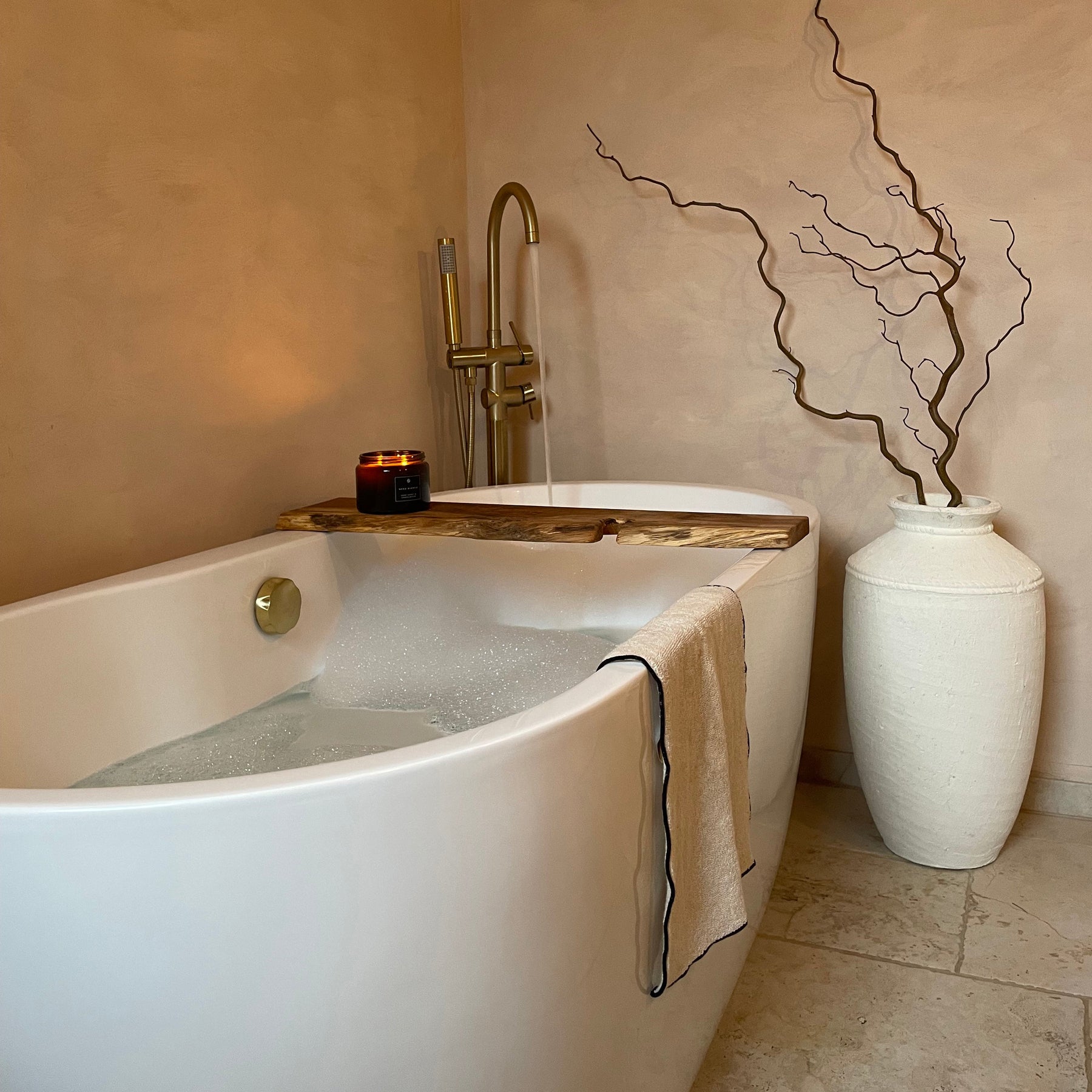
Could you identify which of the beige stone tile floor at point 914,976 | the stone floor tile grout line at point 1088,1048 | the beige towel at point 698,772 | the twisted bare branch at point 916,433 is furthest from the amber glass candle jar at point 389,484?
the stone floor tile grout line at point 1088,1048

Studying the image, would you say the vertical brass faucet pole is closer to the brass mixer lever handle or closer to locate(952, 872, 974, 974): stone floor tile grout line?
the brass mixer lever handle

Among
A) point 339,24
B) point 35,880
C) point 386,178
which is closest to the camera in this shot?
point 35,880

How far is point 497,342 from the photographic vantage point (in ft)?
7.89

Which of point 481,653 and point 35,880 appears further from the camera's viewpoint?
point 481,653

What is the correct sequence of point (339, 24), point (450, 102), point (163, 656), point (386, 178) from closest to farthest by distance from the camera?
point (163, 656) → point (339, 24) → point (386, 178) → point (450, 102)

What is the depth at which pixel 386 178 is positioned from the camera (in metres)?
2.31

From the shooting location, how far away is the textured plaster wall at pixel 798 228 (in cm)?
211

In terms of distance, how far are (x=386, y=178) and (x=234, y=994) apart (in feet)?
6.36

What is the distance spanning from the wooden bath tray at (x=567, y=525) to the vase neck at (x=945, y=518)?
385 millimetres

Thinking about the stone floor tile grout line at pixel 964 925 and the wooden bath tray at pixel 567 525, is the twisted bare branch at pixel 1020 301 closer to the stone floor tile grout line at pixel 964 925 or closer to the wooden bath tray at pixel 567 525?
the wooden bath tray at pixel 567 525

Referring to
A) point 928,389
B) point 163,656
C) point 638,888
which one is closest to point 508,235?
point 928,389

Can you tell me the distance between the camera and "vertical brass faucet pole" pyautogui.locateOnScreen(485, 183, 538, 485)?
2303 mm

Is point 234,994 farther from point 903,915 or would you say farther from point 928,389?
point 928,389

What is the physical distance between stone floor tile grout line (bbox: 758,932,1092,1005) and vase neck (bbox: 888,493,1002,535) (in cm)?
77
